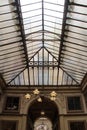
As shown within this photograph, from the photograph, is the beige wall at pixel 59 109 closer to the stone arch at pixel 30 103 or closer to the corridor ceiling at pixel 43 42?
the stone arch at pixel 30 103

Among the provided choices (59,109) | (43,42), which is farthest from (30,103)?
(43,42)

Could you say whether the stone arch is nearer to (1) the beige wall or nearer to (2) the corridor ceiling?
(1) the beige wall

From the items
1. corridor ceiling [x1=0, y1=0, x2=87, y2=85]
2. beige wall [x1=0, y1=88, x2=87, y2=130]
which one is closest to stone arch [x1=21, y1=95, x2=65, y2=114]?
beige wall [x1=0, y1=88, x2=87, y2=130]

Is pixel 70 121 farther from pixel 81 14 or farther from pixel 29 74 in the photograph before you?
pixel 81 14

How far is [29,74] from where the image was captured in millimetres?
14039

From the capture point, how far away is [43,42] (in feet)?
38.7

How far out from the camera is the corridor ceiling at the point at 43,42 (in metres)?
8.32

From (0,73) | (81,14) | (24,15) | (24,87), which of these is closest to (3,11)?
(24,15)

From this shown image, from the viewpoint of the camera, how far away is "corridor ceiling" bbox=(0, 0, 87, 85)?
8.32 m

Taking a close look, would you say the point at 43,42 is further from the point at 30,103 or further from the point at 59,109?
the point at 59,109

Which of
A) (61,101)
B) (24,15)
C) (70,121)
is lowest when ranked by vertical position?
(70,121)

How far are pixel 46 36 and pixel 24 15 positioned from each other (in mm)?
2545

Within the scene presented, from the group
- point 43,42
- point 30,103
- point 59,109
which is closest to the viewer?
point 43,42

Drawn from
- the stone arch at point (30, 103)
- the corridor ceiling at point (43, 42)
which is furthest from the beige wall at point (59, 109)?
the corridor ceiling at point (43, 42)
